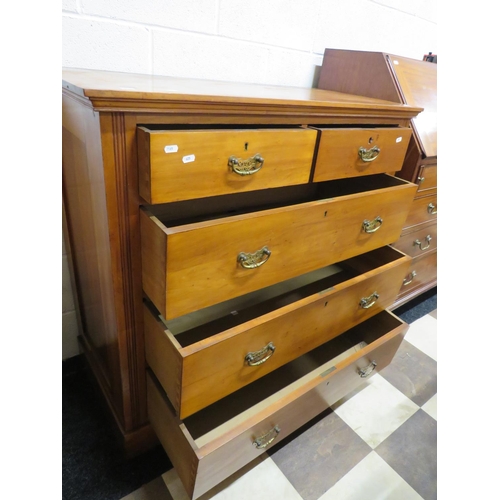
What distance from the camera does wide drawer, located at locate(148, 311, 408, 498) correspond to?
29.4 inches

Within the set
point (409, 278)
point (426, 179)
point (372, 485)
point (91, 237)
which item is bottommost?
point (372, 485)

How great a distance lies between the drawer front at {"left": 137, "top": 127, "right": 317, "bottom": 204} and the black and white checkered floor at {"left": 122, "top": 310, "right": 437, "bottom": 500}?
776mm

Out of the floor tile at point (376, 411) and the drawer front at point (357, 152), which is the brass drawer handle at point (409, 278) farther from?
the drawer front at point (357, 152)

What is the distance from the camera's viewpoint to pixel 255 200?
105 centimetres

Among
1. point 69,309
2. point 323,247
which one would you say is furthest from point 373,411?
point 69,309

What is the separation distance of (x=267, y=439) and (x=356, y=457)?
360mm

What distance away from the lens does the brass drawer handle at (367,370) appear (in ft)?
3.54

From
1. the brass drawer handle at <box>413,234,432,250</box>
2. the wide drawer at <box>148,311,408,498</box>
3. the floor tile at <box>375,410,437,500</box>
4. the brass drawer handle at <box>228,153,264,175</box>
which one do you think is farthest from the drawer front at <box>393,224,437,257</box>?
the brass drawer handle at <box>228,153,264,175</box>

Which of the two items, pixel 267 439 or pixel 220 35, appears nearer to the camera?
pixel 267 439

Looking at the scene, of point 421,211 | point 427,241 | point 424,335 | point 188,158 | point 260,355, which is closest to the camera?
point 188,158

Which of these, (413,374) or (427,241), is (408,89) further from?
(413,374)

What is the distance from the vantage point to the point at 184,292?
2.13 feet

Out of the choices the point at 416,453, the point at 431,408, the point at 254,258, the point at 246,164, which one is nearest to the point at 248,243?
the point at 254,258

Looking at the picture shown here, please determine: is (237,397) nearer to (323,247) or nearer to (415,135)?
(323,247)
